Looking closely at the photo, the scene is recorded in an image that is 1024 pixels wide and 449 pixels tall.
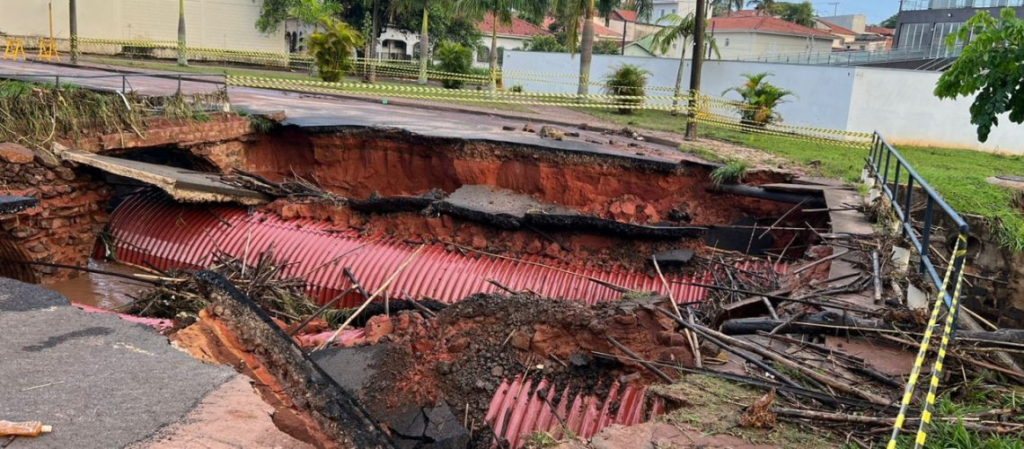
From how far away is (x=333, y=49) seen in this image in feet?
85.5

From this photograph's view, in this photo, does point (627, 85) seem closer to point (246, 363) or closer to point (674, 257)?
point (674, 257)

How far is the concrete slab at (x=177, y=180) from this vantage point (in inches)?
431

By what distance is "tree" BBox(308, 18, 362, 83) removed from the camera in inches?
1026

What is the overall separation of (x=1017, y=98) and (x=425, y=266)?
7.71 metres

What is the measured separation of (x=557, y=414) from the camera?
5395 mm

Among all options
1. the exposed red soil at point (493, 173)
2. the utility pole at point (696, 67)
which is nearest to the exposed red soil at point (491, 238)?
the exposed red soil at point (493, 173)

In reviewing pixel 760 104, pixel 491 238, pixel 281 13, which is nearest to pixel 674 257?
pixel 491 238

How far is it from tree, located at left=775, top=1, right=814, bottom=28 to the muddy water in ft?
229

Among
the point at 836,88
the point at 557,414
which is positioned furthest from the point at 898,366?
the point at 836,88

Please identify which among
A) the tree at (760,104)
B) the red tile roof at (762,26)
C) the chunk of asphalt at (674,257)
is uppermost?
the red tile roof at (762,26)

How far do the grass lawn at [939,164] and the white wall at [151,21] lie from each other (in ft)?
87.1

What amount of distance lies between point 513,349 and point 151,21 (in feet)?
135

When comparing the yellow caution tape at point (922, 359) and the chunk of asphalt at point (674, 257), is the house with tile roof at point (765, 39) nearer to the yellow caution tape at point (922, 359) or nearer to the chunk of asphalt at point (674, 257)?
the chunk of asphalt at point (674, 257)

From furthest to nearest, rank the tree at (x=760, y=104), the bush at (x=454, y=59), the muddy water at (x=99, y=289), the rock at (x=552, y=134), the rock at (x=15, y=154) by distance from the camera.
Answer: the bush at (x=454, y=59) < the tree at (x=760, y=104) < the rock at (x=552, y=134) < the muddy water at (x=99, y=289) < the rock at (x=15, y=154)
